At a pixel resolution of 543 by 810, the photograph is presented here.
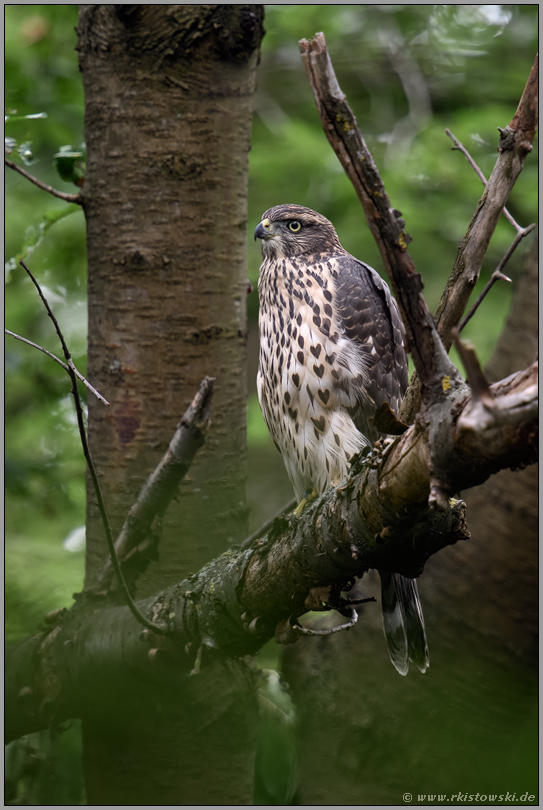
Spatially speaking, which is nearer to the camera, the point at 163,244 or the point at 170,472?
the point at 170,472

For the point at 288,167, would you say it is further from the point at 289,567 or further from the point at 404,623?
the point at 289,567

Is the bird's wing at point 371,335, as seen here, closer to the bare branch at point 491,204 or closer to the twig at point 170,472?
the twig at point 170,472

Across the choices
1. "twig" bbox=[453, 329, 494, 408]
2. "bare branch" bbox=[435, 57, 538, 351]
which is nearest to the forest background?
"bare branch" bbox=[435, 57, 538, 351]

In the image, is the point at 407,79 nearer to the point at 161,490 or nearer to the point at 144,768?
the point at 161,490

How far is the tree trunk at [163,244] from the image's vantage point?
2666 mm

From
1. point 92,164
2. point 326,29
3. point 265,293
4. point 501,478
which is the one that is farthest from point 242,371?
point 326,29

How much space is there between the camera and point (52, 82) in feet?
11.9

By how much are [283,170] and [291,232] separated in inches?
62.1

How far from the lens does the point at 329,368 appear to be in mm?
2695

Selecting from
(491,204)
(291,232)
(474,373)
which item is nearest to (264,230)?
(291,232)

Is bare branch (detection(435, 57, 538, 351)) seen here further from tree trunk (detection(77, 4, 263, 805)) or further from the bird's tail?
tree trunk (detection(77, 4, 263, 805))

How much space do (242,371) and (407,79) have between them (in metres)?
4.00

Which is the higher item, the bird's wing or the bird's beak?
the bird's beak

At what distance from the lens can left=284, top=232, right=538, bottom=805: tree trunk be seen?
318cm
